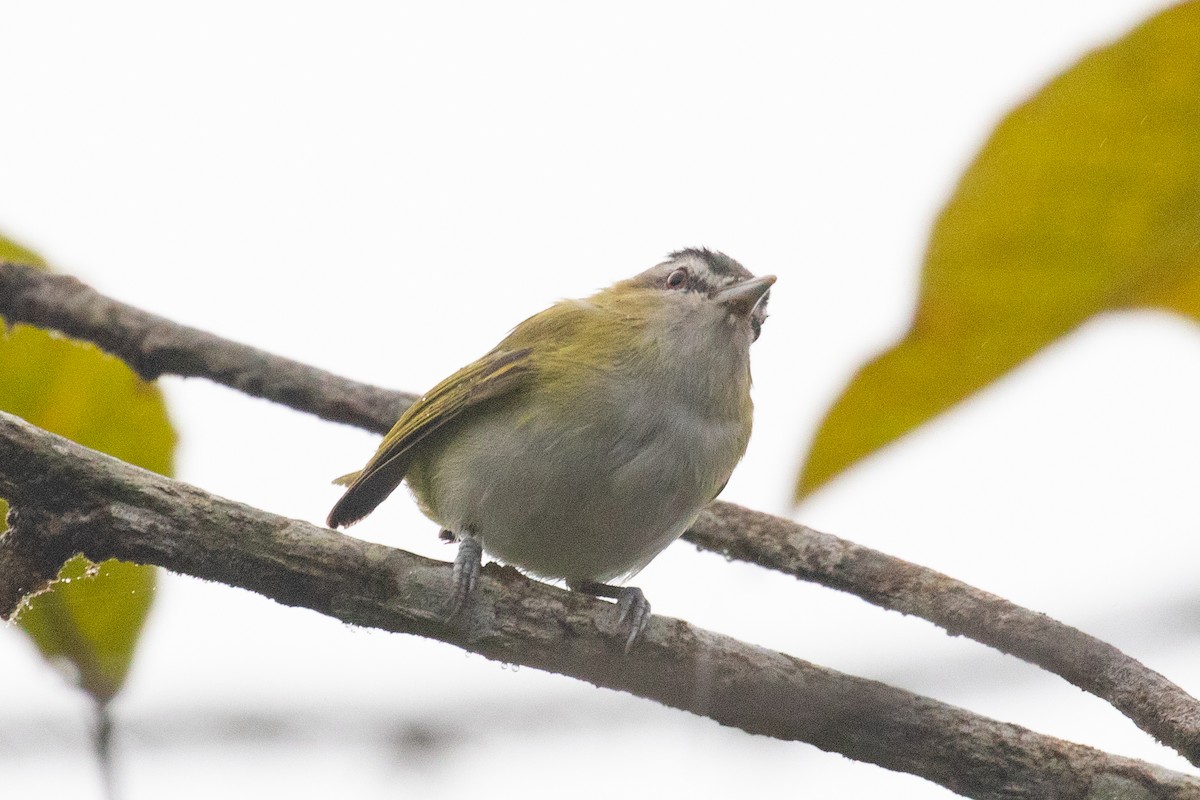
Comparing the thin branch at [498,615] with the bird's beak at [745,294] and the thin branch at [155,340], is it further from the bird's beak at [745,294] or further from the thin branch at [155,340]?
the bird's beak at [745,294]

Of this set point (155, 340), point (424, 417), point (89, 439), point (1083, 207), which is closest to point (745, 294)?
point (424, 417)

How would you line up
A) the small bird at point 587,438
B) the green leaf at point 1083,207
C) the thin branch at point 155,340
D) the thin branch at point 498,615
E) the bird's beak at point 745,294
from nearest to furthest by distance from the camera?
the green leaf at point 1083,207
the thin branch at point 498,615
the small bird at point 587,438
the thin branch at point 155,340
the bird's beak at point 745,294

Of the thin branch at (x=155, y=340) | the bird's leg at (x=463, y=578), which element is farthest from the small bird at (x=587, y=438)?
the thin branch at (x=155, y=340)

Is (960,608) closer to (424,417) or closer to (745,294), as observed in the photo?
(745,294)

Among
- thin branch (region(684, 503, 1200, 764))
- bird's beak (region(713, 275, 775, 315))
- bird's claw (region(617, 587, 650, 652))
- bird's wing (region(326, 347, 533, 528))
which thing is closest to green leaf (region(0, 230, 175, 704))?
bird's wing (region(326, 347, 533, 528))

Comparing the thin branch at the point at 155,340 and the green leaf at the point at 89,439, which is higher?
the thin branch at the point at 155,340
